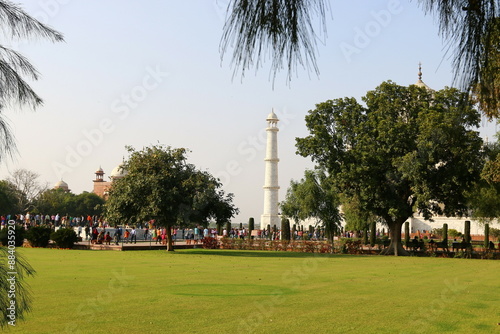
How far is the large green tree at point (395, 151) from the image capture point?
30.4 metres

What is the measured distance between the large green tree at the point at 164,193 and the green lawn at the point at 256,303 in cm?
1323

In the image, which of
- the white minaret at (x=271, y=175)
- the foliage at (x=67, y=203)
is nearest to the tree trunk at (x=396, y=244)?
the white minaret at (x=271, y=175)

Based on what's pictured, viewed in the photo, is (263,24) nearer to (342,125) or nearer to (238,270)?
(238,270)

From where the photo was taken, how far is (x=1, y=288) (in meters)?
3.65

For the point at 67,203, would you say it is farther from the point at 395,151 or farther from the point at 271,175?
the point at 395,151

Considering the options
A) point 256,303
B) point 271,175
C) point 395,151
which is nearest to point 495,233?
point 395,151

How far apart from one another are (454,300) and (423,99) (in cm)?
2325

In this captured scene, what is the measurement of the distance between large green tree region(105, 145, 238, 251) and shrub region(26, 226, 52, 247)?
14.2 ft

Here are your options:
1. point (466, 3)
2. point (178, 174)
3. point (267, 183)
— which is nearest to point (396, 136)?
point (178, 174)

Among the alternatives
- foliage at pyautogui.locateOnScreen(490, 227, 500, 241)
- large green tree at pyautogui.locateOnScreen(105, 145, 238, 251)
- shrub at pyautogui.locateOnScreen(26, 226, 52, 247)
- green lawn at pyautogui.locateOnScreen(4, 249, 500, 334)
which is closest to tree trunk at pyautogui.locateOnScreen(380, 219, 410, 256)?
large green tree at pyautogui.locateOnScreen(105, 145, 238, 251)

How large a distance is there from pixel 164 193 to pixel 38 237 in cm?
912

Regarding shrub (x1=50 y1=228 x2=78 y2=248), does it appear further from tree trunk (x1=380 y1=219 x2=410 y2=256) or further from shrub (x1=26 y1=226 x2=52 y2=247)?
tree trunk (x1=380 y1=219 x2=410 y2=256)

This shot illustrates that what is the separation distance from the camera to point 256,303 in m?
10.7

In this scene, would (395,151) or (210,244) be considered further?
(210,244)
